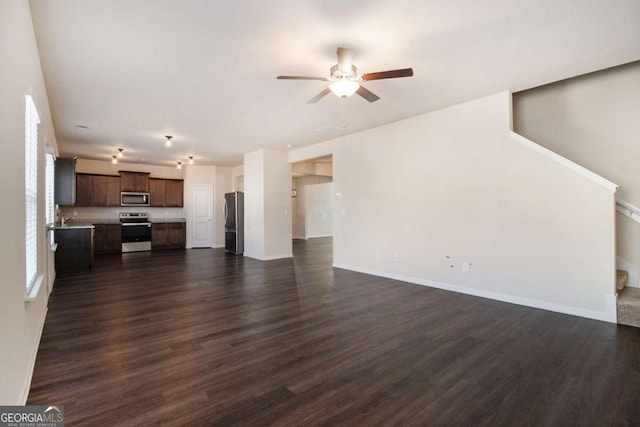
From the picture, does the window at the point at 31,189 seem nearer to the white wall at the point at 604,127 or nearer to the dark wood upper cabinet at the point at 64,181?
the dark wood upper cabinet at the point at 64,181

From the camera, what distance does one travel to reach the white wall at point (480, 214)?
3.35 metres

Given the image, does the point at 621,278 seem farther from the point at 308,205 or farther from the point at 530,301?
the point at 308,205

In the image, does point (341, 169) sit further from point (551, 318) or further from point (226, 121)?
point (551, 318)

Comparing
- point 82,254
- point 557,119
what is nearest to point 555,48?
point 557,119

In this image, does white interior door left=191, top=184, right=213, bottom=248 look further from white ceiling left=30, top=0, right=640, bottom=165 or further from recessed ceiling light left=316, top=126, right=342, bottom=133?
recessed ceiling light left=316, top=126, right=342, bottom=133

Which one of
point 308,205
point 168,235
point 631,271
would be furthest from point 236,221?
point 631,271

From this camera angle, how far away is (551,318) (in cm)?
329

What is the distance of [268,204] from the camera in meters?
7.25

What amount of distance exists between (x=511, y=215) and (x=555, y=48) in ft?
6.30

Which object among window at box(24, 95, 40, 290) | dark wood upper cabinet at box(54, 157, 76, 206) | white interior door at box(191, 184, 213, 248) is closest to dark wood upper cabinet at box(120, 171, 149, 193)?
white interior door at box(191, 184, 213, 248)

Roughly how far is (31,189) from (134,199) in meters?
7.44

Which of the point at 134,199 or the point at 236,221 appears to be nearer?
the point at 236,221

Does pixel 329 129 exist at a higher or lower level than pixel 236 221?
higher

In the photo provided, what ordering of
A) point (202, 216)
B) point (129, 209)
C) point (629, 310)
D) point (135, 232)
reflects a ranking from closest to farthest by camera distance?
point (629, 310) → point (135, 232) → point (129, 209) → point (202, 216)
